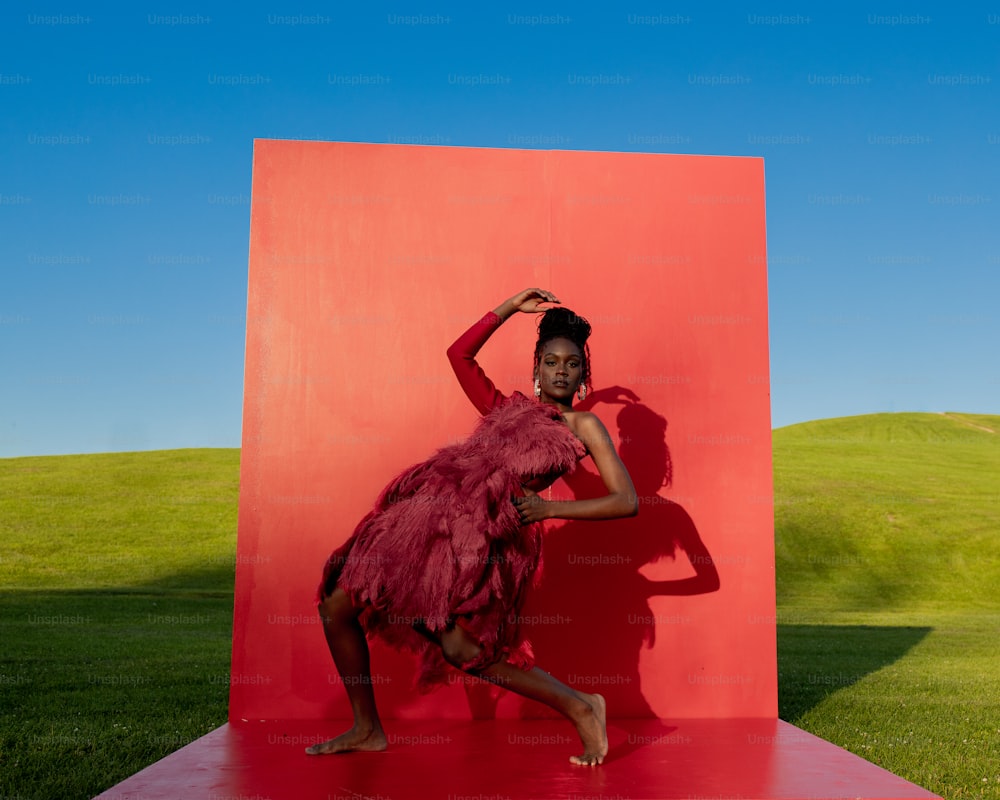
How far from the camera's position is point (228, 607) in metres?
14.2

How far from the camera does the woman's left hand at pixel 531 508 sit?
10.9 feet

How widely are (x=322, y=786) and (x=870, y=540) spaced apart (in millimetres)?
20078

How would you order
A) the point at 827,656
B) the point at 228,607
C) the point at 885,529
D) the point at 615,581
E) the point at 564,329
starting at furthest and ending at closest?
the point at 885,529 < the point at 228,607 < the point at 827,656 < the point at 615,581 < the point at 564,329

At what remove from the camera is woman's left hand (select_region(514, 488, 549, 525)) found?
10.9 feet

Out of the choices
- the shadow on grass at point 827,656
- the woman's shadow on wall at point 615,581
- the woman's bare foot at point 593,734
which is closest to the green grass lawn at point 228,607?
the shadow on grass at point 827,656

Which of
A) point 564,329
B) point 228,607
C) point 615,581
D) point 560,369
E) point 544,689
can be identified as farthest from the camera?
point 228,607

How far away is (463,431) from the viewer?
179 inches

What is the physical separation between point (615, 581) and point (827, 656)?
617 centimetres

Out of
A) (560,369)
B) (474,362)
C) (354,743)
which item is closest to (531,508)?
(560,369)

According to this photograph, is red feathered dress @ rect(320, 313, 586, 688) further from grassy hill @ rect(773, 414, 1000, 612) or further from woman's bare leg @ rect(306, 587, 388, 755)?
grassy hill @ rect(773, 414, 1000, 612)

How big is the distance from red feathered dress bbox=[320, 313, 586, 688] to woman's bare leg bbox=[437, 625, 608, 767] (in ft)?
0.12

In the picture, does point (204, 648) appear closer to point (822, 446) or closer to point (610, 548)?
point (610, 548)

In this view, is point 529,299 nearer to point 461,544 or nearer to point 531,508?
point 531,508

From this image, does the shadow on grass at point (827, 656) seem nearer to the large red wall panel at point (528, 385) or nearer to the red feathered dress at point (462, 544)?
the large red wall panel at point (528, 385)
